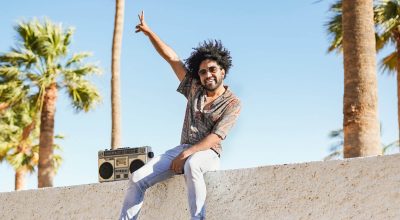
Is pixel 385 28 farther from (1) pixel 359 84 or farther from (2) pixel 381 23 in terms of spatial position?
(1) pixel 359 84

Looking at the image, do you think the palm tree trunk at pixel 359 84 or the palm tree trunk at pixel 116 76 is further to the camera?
the palm tree trunk at pixel 116 76

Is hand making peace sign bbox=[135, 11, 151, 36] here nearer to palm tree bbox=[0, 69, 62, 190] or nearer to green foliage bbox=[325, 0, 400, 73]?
green foliage bbox=[325, 0, 400, 73]

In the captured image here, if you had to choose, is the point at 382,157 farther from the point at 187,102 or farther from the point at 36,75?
the point at 36,75

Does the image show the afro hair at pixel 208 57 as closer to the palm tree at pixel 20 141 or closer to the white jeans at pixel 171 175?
the white jeans at pixel 171 175

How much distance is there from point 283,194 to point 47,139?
15.6 metres

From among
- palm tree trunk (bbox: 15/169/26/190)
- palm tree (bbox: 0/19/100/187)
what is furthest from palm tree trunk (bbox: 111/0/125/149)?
palm tree trunk (bbox: 15/169/26/190)

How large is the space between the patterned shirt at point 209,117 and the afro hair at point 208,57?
0.22 meters

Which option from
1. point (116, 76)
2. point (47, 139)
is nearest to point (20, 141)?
point (47, 139)

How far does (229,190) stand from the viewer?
450 centimetres

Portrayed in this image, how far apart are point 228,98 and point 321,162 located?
73cm

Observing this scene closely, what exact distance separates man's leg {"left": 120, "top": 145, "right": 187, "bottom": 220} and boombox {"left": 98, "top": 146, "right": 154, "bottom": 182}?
0.42 m

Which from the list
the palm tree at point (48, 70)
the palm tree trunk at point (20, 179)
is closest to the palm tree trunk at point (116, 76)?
the palm tree at point (48, 70)

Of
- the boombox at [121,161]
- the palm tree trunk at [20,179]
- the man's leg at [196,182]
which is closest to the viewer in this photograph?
the man's leg at [196,182]

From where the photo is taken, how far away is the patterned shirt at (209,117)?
4.28 m
